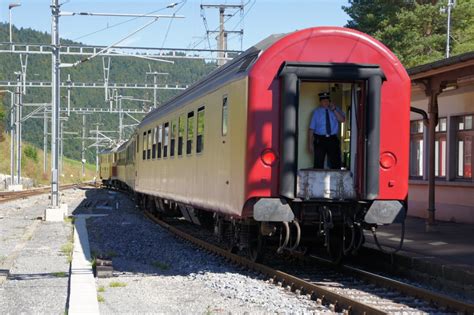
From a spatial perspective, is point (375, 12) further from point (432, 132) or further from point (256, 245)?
point (256, 245)

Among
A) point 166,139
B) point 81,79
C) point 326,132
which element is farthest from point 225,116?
point 81,79

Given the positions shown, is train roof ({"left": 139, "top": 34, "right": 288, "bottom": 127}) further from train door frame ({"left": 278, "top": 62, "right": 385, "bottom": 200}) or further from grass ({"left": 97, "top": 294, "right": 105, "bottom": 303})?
grass ({"left": 97, "top": 294, "right": 105, "bottom": 303})

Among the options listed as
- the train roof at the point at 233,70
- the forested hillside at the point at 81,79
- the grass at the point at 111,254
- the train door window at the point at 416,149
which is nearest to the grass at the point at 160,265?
the grass at the point at 111,254

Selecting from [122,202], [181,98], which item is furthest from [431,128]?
[122,202]

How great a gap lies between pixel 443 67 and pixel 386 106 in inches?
189

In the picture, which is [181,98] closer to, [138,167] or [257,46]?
[257,46]

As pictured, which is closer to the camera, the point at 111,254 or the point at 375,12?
the point at 111,254

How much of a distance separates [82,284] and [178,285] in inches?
47.7

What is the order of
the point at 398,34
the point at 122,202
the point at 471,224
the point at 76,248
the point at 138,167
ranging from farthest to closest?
the point at 398,34
the point at 122,202
the point at 138,167
the point at 471,224
the point at 76,248

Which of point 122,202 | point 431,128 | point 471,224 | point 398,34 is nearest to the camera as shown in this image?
point 431,128

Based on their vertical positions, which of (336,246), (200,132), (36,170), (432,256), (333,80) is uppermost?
(333,80)

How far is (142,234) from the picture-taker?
17.7 meters

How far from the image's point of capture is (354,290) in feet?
31.0

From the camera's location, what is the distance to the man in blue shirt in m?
10.4
